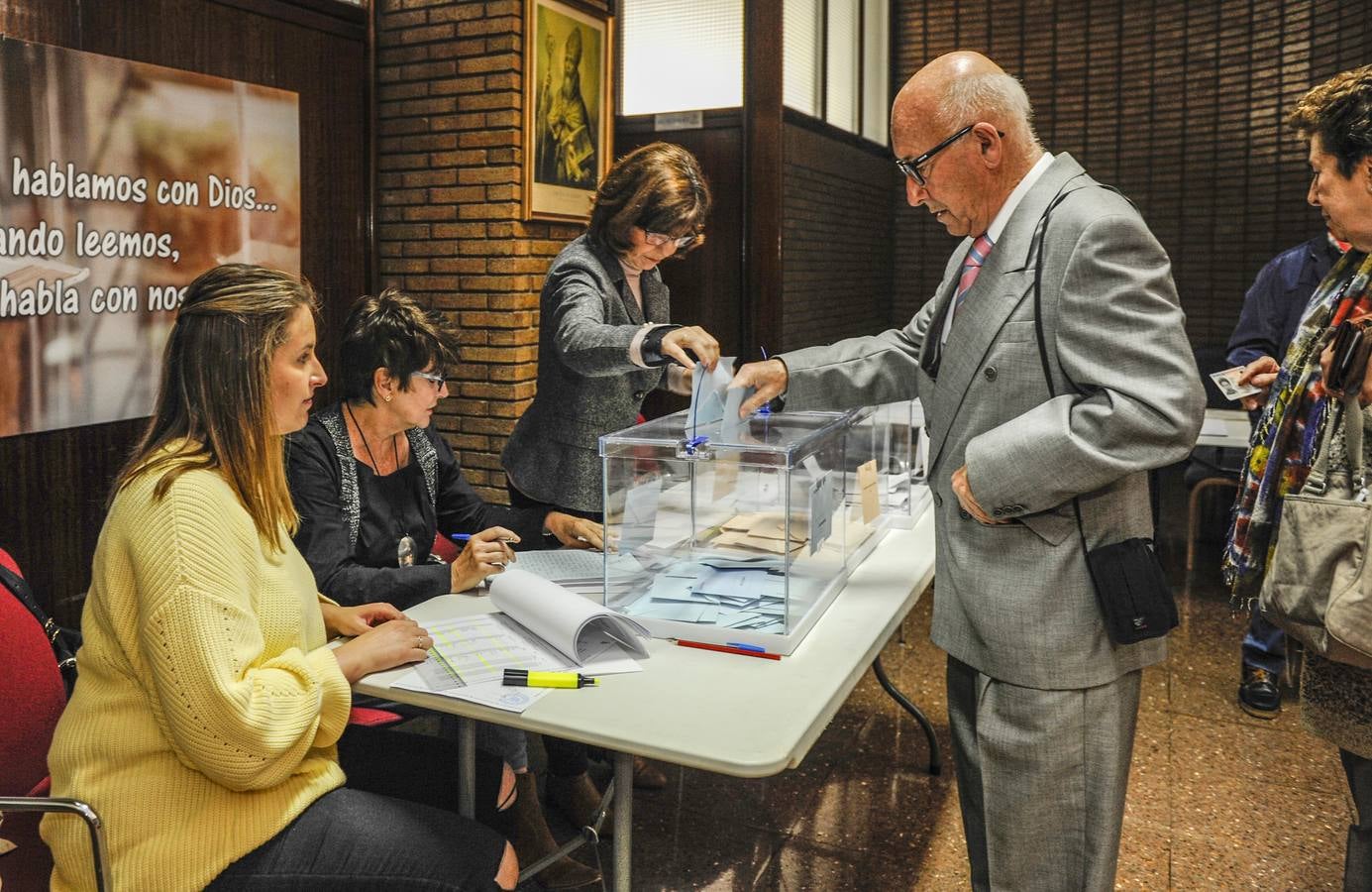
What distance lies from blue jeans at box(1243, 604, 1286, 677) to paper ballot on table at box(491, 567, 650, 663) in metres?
2.72

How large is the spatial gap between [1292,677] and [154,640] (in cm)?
403

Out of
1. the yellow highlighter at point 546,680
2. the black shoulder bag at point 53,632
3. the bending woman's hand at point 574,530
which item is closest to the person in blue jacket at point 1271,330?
the bending woman's hand at point 574,530

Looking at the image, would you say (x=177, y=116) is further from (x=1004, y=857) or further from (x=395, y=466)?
(x=1004, y=857)

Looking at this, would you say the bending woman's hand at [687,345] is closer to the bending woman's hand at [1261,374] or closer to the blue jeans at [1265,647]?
the bending woman's hand at [1261,374]

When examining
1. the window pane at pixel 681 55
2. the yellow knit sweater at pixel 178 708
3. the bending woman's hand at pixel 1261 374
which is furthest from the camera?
the window pane at pixel 681 55

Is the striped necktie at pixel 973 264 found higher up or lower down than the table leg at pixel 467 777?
higher up

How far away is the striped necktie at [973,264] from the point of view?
179cm

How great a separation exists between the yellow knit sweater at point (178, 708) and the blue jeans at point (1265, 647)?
3.32 m

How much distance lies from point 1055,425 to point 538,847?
1.69 metres

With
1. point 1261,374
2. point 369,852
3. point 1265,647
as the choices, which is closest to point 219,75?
point 369,852

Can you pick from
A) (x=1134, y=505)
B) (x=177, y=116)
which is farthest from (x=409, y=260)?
(x=1134, y=505)

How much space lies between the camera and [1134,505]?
66.6 inches

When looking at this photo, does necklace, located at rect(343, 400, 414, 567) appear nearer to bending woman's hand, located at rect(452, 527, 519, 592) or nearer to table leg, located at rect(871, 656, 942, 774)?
bending woman's hand, located at rect(452, 527, 519, 592)

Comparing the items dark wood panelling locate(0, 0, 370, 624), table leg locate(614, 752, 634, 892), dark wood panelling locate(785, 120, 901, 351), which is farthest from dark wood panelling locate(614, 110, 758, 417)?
table leg locate(614, 752, 634, 892)
